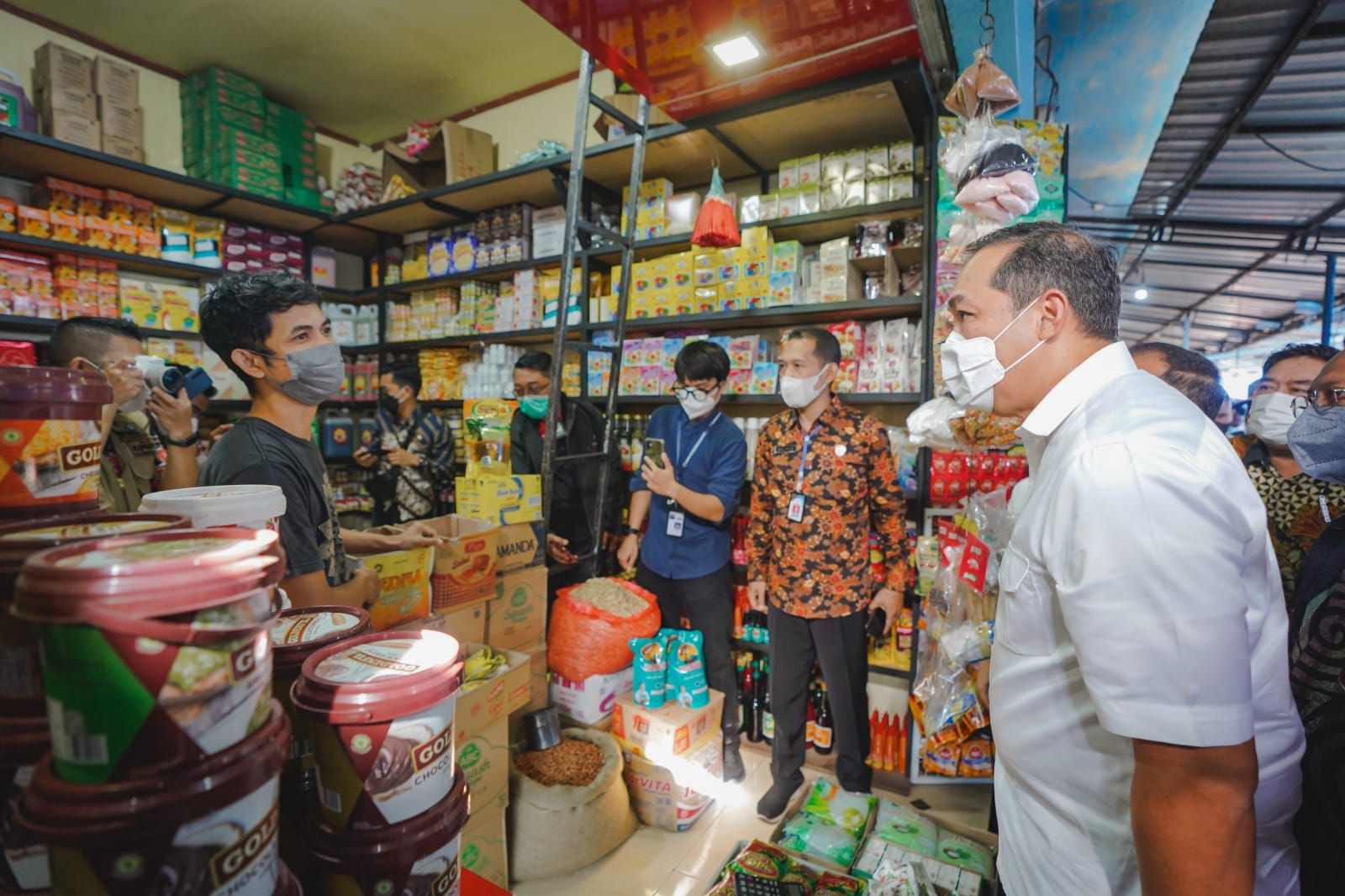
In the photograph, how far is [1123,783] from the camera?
94 centimetres

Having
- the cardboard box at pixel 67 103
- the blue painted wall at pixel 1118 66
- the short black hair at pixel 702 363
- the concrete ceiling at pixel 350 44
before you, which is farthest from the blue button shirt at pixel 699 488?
the cardboard box at pixel 67 103

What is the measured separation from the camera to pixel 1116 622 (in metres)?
0.82

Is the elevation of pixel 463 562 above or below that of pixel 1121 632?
below

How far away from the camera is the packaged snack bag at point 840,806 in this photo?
2277 millimetres

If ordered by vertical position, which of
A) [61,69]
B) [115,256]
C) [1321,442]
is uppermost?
[61,69]

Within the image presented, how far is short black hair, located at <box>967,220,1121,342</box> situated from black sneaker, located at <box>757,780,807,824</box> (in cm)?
231

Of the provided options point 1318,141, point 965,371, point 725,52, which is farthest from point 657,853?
point 1318,141

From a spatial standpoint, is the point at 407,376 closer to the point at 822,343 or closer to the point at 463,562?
the point at 463,562

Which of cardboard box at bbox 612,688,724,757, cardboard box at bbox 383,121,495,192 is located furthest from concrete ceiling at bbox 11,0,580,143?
cardboard box at bbox 612,688,724,757

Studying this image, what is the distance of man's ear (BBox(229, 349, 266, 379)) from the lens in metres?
1.60

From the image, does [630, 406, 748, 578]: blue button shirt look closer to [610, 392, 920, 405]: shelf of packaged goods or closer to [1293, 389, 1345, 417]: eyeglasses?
[610, 392, 920, 405]: shelf of packaged goods

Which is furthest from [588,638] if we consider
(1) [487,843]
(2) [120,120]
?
(2) [120,120]

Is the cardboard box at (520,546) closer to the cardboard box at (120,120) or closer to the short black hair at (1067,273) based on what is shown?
the short black hair at (1067,273)

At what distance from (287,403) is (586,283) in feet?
7.19
